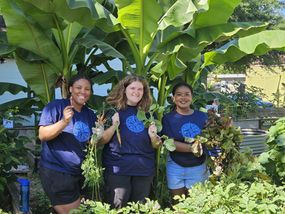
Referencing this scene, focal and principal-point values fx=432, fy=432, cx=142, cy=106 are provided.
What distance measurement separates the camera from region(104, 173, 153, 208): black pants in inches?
148

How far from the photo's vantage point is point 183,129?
411 centimetres

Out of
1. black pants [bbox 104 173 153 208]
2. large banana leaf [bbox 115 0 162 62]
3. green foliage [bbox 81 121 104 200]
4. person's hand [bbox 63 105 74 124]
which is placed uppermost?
large banana leaf [bbox 115 0 162 62]

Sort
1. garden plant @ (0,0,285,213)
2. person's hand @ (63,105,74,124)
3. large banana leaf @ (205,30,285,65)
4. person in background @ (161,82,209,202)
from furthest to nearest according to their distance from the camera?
large banana leaf @ (205,30,285,65), garden plant @ (0,0,285,213), person in background @ (161,82,209,202), person's hand @ (63,105,74,124)

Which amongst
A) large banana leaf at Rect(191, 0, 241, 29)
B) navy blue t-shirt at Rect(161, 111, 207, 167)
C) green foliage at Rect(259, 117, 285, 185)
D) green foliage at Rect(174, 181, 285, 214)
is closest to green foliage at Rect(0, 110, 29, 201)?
navy blue t-shirt at Rect(161, 111, 207, 167)

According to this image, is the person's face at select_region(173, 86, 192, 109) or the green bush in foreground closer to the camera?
the green bush in foreground

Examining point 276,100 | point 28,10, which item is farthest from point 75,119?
point 276,100


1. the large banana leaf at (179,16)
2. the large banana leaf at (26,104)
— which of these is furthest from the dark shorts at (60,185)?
the large banana leaf at (179,16)

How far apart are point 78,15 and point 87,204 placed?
1875 millimetres

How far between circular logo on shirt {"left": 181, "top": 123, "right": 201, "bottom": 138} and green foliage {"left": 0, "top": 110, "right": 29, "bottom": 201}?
5.28 ft

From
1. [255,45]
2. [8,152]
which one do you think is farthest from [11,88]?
[255,45]

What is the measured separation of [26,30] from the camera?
4.50 m

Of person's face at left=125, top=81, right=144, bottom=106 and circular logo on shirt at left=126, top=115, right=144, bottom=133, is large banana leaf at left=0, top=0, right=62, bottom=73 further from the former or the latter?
circular logo on shirt at left=126, top=115, right=144, bottom=133

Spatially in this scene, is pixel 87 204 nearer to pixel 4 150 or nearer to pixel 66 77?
pixel 4 150

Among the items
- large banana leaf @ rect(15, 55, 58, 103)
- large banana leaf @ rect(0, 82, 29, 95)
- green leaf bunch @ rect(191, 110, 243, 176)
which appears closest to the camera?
green leaf bunch @ rect(191, 110, 243, 176)
